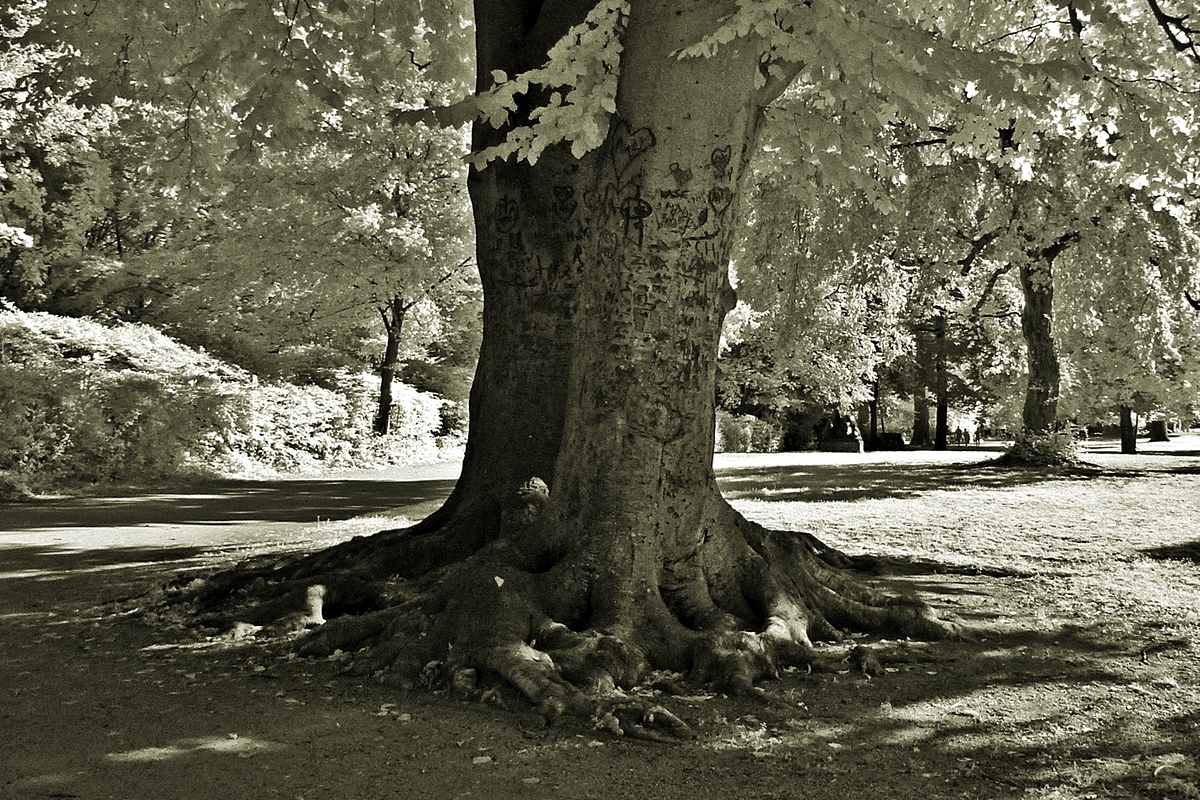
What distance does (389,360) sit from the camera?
23.9 metres

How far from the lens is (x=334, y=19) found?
423 inches

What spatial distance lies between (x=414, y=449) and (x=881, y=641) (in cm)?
2054

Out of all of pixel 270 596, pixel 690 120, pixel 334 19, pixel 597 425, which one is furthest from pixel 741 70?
pixel 334 19

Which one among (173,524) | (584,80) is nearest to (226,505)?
(173,524)

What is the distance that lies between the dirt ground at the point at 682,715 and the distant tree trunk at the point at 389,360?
49.6 feet

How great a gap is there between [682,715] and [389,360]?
20244 mm

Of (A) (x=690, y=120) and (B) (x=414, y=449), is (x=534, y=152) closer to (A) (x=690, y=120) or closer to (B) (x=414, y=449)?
(A) (x=690, y=120)

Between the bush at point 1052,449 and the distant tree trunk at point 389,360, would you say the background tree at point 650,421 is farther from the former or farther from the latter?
the distant tree trunk at point 389,360

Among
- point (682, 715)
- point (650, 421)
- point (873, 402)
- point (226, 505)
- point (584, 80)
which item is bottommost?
point (682, 715)

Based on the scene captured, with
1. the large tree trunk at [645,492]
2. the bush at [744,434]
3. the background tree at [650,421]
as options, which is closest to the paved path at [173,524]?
the background tree at [650,421]

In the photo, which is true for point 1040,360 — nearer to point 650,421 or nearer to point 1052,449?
point 1052,449

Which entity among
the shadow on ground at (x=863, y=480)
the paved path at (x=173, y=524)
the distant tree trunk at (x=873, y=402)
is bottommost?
the paved path at (x=173, y=524)

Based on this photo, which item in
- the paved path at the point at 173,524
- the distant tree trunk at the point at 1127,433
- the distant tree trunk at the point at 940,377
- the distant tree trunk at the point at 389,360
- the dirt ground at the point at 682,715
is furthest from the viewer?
the distant tree trunk at the point at 940,377

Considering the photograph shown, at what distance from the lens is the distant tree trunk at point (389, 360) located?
23953mm
